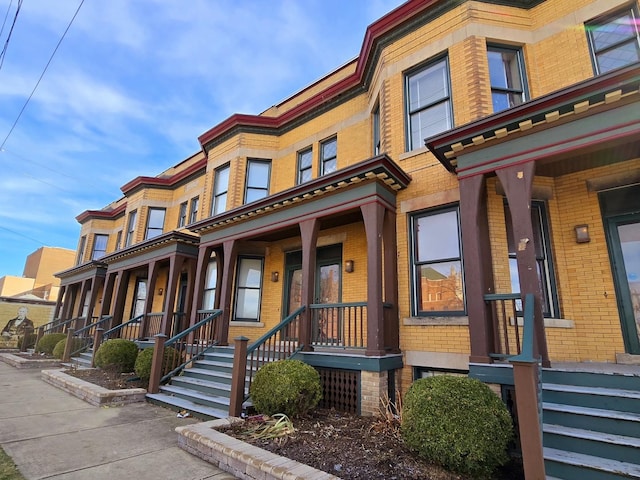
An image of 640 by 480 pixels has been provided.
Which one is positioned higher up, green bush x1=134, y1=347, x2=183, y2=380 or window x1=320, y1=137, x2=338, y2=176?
window x1=320, y1=137, x2=338, y2=176

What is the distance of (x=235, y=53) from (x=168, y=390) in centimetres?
1144

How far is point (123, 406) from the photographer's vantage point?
6.91 metres

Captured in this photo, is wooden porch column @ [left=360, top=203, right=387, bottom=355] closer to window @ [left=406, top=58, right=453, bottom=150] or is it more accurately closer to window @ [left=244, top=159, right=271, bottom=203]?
window @ [left=406, top=58, right=453, bottom=150]

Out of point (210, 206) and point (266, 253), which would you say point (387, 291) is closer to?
point (266, 253)

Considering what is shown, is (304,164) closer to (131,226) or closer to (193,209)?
(193,209)

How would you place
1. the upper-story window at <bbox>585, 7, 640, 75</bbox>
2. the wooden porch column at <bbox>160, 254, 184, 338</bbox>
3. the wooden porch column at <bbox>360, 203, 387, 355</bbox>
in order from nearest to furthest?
the wooden porch column at <bbox>360, 203, 387, 355</bbox> < the upper-story window at <bbox>585, 7, 640, 75</bbox> < the wooden porch column at <bbox>160, 254, 184, 338</bbox>

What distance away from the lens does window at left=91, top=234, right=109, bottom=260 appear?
19656mm

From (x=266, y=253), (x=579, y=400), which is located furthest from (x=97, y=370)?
(x=579, y=400)

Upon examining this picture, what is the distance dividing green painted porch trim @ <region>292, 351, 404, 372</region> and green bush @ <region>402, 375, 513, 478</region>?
→ 1562mm

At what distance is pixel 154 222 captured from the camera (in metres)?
15.9

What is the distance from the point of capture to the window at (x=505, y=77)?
6816 millimetres

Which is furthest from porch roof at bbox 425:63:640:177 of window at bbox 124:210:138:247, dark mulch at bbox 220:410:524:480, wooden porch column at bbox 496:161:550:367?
window at bbox 124:210:138:247

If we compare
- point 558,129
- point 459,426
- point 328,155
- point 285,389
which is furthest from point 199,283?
point 558,129

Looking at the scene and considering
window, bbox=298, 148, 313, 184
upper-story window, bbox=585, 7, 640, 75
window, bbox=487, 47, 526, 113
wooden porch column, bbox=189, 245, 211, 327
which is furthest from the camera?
window, bbox=298, 148, 313, 184
